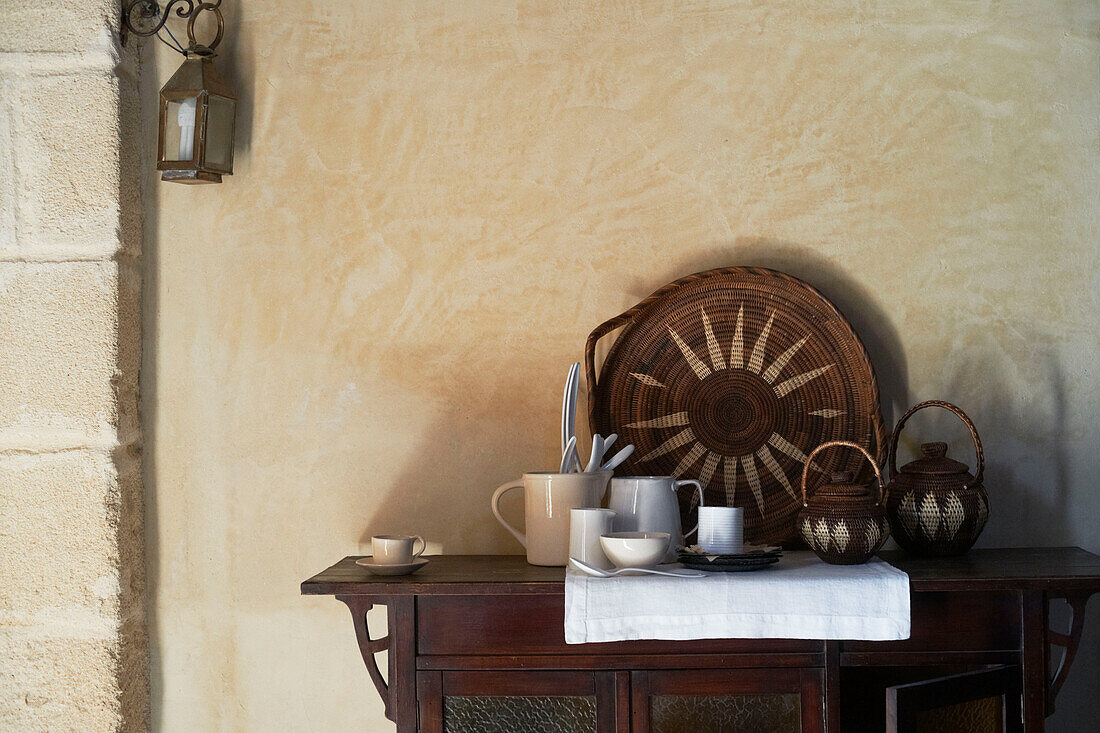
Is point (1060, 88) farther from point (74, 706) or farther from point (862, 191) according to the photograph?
point (74, 706)

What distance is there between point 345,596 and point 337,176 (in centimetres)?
90

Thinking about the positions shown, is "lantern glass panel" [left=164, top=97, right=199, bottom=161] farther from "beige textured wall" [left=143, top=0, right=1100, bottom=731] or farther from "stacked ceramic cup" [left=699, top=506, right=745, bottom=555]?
"stacked ceramic cup" [left=699, top=506, right=745, bottom=555]

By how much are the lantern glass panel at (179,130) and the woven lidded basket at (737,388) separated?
91cm

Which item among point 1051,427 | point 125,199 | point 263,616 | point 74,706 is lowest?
point 74,706

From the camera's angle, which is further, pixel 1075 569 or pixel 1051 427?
pixel 1051 427

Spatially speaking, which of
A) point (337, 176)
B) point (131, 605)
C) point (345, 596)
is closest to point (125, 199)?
point (337, 176)

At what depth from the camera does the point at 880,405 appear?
1.83 m

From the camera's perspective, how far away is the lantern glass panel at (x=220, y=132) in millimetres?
1831

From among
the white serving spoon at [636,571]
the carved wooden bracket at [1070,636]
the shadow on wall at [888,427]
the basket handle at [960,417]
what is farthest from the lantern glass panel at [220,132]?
the carved wooden bracket at [1070,636]

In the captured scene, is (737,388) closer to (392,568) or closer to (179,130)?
(392,568)

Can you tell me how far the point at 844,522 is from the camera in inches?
61.7

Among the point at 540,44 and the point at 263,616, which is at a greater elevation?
the point at 540,44

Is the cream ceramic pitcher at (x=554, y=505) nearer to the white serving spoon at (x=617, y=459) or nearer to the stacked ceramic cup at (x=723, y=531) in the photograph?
the white serving spoon at (x=617, y=459)

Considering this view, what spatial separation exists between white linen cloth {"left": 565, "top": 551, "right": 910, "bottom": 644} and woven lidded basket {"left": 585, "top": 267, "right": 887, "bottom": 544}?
1.17ft
